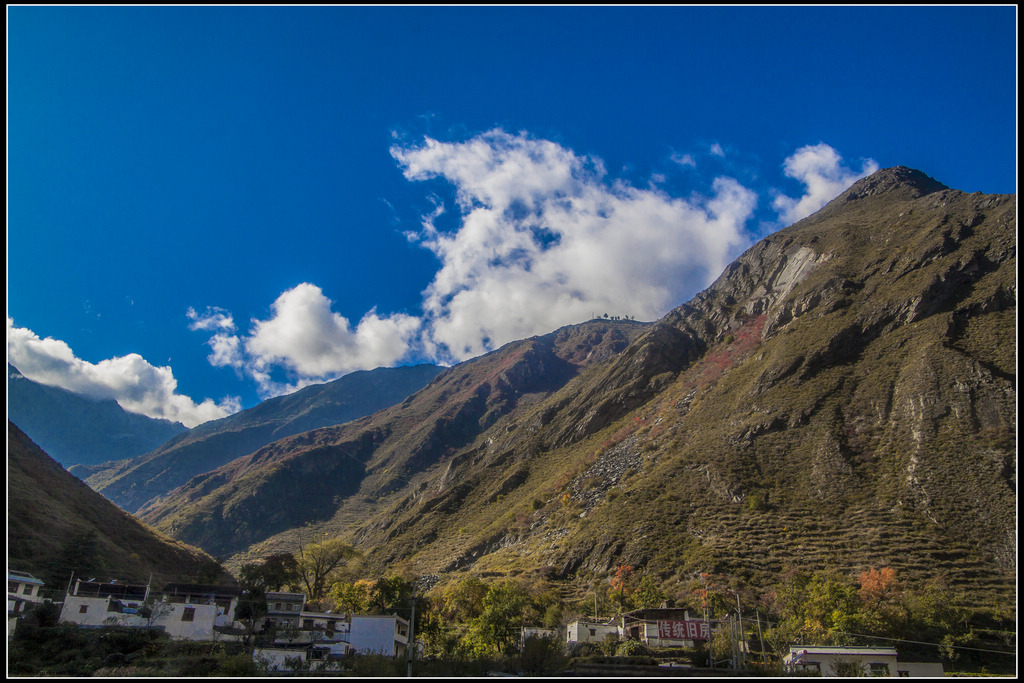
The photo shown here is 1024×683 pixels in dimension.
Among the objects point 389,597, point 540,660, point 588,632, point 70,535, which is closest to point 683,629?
point 588,632

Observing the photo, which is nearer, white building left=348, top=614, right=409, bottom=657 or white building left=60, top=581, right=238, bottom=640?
white building left=60, top=581, right=238, bottom=640

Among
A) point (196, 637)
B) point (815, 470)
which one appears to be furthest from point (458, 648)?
point (815, 470)

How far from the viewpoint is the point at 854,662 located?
94.9 ft

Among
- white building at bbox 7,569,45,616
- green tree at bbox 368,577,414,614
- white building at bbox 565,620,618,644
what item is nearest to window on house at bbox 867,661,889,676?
white building at bbox 565,620,618,644

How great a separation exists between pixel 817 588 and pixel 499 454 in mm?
79938

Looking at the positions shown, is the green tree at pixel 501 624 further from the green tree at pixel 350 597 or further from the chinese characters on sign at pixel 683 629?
the green tree at pixel 350 597

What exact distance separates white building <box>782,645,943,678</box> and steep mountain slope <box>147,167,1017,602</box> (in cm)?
1301

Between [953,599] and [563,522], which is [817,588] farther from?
[563,522]

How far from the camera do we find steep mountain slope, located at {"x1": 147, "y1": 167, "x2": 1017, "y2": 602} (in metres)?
50.7

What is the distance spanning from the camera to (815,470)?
59844mm

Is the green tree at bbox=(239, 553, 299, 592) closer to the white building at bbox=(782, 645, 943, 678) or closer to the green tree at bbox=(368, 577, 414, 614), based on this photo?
the green tree at bbox=(368, 577, 414, 614)

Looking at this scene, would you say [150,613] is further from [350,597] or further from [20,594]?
[350,597]

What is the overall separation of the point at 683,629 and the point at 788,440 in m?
39.1

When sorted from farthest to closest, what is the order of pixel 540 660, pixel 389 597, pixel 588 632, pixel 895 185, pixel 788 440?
pixel 895 185
pixel 788 440
pixel 389 597
pixel 588 632
pixel 540 660
